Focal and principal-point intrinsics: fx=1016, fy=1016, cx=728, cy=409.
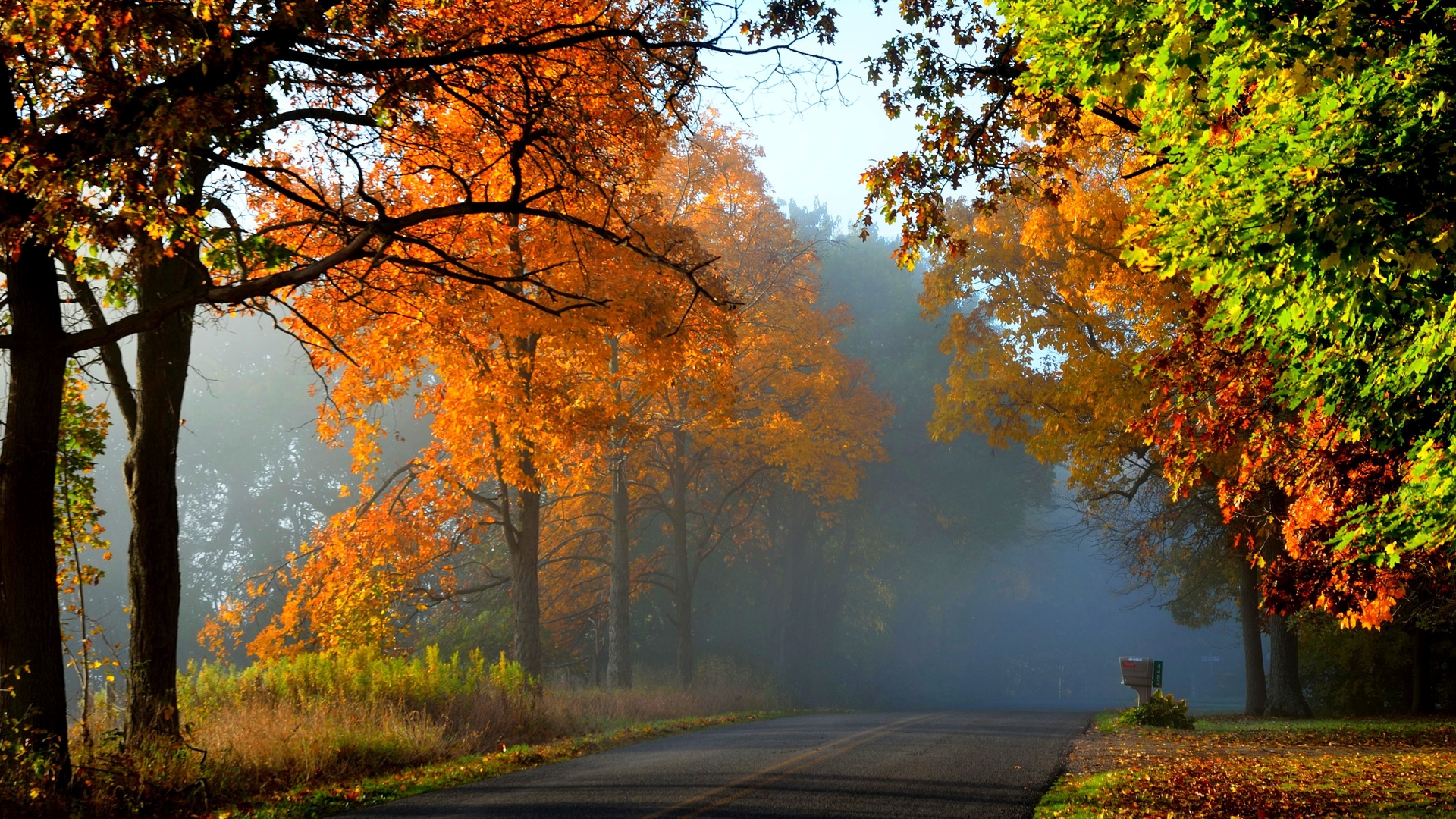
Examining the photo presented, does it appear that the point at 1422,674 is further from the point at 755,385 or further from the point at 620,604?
the point at 620,604

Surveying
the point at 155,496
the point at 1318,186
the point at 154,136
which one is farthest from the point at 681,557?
the point at 1318,186

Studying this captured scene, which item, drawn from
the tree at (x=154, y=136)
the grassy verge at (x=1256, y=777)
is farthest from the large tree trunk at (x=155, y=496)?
the grassy verge at (x=1256, y=777)

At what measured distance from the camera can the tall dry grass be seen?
841 cm

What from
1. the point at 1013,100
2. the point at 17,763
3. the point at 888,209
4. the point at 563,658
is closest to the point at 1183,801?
the point at 888,209

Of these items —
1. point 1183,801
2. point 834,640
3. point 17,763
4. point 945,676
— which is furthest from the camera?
point 945,676

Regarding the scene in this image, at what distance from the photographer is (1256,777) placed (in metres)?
10.2

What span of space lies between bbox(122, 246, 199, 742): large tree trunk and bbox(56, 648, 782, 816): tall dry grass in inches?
26.9

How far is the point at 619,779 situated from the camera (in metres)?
9.43

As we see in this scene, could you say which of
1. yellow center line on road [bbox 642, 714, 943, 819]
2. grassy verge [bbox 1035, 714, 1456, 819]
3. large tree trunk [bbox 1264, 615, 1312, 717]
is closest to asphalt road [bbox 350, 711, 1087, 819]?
yellow center line on road [bbox 642, 714, 943, 819]

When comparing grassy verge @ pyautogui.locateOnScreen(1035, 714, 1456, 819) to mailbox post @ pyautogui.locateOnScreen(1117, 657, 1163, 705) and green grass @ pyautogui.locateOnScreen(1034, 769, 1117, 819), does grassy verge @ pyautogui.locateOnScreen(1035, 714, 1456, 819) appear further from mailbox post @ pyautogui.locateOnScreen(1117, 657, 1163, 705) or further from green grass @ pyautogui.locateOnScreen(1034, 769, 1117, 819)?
mailbox post @ pyautogui.locateOnScreen(1117, 657, 1163, 705)

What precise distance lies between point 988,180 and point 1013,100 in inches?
37.0

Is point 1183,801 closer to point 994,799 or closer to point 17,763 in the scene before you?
point 994,799

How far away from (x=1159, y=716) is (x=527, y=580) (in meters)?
11.9

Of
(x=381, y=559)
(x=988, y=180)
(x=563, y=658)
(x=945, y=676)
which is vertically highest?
(x=988, y=180)
